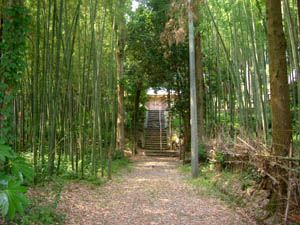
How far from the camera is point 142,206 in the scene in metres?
3.95

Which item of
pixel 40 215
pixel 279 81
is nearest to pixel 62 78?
pixel 40 215

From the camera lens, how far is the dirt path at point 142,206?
10.6 feet

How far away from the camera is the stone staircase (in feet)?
40.6

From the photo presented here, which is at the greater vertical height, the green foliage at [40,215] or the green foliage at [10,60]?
the green foliage at [10,60]

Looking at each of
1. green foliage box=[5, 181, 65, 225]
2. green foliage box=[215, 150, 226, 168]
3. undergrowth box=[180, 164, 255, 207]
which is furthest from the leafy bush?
green foliage box=[215, 150, 226, 168]

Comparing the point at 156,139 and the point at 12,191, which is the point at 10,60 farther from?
the point at 156,139

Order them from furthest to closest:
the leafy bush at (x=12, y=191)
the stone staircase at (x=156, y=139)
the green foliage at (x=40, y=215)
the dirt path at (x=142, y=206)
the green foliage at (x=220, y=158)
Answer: the stone staircase at (x=156, y=139) → the green foliage at (x=220, y=158) → the dirt path at (x=142, y=206) → the green foliage at (x=40, y=215) → the leafy bush at (x=12, y=191)

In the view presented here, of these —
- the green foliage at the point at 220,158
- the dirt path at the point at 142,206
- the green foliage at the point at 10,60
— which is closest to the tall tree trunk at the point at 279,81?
the dirt path at the point at 142,206

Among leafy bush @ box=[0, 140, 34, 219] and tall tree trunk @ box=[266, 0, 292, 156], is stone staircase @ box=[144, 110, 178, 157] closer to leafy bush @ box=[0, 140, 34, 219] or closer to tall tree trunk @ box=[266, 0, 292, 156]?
tall tree trunk @ box=[266, 0, 292, 156]

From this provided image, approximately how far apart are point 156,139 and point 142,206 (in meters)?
10.3

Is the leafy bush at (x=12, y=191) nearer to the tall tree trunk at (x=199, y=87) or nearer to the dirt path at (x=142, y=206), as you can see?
the dirt path at (x=142, y=206)

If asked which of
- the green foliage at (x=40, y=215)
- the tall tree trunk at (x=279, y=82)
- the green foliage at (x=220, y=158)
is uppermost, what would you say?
the tall tree trunk at (x=279, y=82)

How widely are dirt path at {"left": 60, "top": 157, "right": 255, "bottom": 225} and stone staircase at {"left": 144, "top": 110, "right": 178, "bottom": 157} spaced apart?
269 inches

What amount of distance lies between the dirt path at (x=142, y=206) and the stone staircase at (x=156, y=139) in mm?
6830
